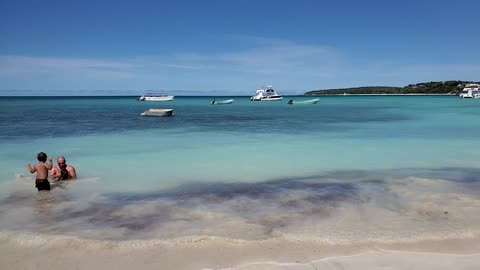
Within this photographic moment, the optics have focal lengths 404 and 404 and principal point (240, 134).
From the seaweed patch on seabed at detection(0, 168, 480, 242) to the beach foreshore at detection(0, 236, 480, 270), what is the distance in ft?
1.12

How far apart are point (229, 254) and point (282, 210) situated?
7.46 ft

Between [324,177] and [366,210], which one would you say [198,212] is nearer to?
[366,210]

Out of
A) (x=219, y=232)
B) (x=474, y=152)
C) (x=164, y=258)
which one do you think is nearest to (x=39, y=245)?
(x=164, y=258)

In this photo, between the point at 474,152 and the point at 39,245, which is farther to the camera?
the point at 474,152

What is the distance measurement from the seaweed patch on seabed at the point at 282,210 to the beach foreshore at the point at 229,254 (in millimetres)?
341

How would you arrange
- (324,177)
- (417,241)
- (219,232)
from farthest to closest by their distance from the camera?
(324,177) → (219,232) → (417,241)

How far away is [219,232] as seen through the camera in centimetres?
661

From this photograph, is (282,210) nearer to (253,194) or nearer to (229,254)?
(253,194)

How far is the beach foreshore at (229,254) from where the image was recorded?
4.96 m

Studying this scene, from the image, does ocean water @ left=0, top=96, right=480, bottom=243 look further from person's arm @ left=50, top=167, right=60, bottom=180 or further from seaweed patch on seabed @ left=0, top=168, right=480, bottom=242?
person's arm @ left=50, top=167, right=60, bottom=180

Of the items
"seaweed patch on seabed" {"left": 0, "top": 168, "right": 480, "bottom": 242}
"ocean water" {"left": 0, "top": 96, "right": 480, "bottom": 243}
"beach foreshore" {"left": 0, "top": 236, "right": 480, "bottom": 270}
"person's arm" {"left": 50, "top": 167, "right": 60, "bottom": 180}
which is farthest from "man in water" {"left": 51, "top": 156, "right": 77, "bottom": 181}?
"beach foreshore" {"left": 0, "top": 236, "right": 480, "bottom": 270}

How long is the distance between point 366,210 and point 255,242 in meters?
2.70

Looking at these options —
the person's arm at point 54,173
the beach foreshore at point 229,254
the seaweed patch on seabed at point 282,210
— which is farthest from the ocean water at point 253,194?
the person's arm at point 54,173

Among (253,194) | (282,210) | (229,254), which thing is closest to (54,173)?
(253,194)
